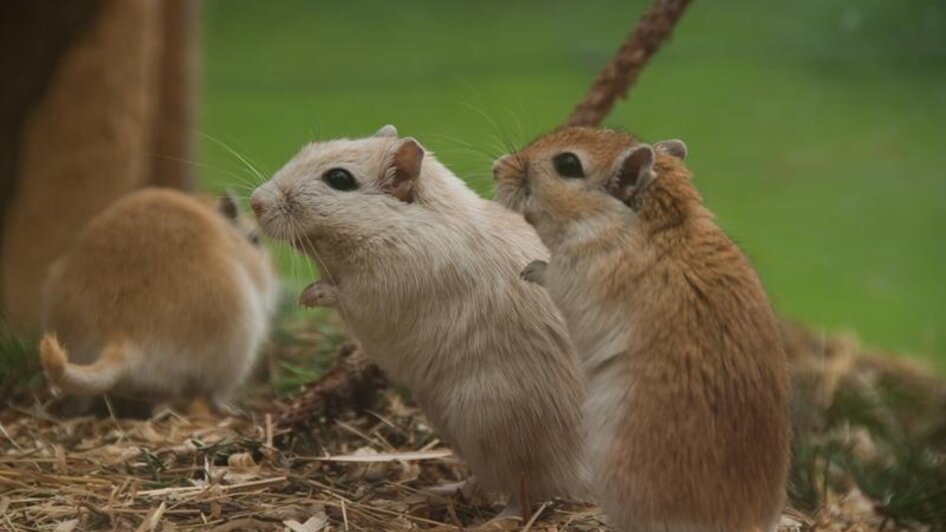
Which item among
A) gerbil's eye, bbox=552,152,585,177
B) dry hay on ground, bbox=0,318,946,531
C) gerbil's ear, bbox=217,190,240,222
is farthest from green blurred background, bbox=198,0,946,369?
gerbil's eye, bbox=552,152,585,177

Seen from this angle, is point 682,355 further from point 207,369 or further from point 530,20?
point 530,20

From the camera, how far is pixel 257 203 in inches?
133

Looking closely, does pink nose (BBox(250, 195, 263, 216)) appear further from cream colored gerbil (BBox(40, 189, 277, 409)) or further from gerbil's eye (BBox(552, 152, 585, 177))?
cream colored gerbil (BBox(40, 189, 277, 409))

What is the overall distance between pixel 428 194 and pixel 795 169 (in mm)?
3360

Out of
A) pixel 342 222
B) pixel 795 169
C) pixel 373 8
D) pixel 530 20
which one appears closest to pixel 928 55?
pixel 795 169

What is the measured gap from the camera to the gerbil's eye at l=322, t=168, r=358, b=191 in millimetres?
3412

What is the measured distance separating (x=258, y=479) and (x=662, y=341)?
1.20m

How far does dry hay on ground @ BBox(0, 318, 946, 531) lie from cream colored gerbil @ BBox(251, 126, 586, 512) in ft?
0.62

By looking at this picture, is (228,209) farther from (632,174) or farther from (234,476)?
(632,174)

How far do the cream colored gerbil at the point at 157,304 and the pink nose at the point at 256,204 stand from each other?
3.29ft

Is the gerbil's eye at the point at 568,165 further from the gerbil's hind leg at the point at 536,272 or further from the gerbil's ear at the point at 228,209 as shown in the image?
the gerbil's ear at the point at 228,209

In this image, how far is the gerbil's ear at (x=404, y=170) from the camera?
3.36 m

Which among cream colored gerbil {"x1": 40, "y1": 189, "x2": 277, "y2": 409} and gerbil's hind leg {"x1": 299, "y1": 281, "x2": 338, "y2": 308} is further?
cream colored gerbil {"x1": 40, "y1": 189, "x2": 277, "y2": 409}

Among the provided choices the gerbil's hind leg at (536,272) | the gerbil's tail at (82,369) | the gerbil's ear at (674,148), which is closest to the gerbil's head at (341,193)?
the gerbil's hind leg at (536,272)
